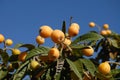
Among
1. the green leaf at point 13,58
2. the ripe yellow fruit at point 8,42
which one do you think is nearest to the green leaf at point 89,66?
the green leaf at point 13,58

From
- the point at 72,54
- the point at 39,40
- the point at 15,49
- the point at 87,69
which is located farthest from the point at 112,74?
the point at 15,49

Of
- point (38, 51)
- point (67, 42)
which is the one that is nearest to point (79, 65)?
point (67, 42)

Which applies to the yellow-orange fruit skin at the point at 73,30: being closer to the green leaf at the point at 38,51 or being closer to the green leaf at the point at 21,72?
the green leaf at the point at 38,51

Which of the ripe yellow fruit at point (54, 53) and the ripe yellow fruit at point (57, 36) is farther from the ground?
the ripe yellow fruit at point (57, 36)

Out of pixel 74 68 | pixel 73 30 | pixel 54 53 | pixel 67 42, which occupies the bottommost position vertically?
pixel 74 68

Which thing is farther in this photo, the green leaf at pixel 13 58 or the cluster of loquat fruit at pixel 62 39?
the green leaf at pixel 13 58

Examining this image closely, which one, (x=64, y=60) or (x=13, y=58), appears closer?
(x=64, y=60)

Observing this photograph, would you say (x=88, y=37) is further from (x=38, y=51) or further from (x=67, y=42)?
(x=38, y=51)

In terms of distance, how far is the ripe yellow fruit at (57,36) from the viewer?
7.58 feet

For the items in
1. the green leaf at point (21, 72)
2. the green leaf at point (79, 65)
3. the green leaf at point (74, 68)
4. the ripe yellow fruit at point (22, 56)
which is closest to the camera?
the green leaf at point (74, 68)

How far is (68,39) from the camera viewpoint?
8.38 ft

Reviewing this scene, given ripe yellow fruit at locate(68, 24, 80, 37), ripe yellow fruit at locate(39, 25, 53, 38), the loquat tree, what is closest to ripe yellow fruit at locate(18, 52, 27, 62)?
the loquat tree

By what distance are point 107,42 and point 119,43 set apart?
Result: 2.33ft

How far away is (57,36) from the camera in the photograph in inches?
90.8
